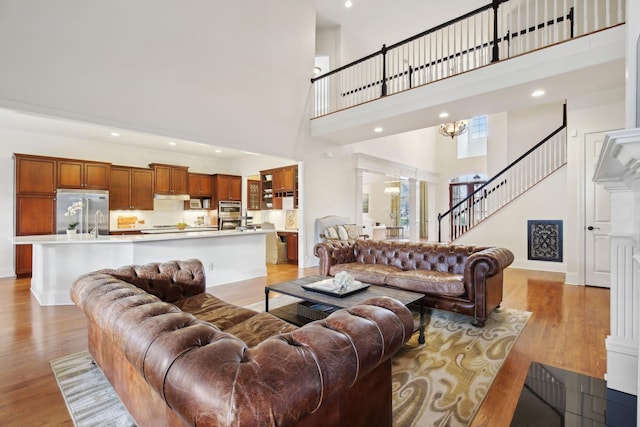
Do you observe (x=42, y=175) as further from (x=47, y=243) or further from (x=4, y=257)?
(x=47, y=243)

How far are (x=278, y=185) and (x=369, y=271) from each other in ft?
15.1

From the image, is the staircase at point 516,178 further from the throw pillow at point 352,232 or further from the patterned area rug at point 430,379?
the patterned area rug at point 430,379

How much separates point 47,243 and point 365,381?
4.56 m

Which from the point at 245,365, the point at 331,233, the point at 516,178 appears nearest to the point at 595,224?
the point at 516,178

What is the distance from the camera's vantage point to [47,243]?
3.89 meters

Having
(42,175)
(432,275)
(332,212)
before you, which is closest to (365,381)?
(432,275)

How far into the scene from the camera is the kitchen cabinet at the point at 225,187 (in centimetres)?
855

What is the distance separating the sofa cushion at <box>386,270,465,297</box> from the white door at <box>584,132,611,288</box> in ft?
9.89

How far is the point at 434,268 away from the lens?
12.8 ft

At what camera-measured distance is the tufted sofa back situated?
12.3ft

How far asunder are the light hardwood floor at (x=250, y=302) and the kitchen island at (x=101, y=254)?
27cm

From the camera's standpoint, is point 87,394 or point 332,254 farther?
point 332,254

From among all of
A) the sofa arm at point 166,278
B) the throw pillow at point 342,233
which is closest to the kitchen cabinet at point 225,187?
the throw pillow at point 342,233

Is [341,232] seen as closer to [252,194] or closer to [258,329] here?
[252,194]
